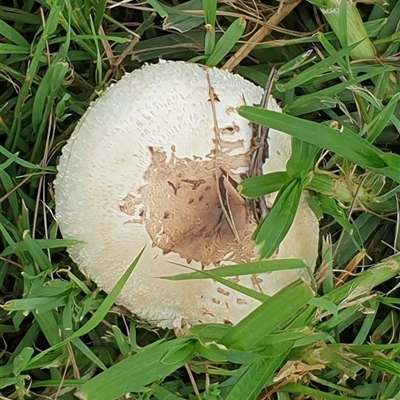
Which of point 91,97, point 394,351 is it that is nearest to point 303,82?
point 91,97

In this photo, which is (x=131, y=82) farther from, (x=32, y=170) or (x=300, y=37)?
(x=300, y=37)

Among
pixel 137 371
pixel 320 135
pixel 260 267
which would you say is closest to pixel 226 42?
pixel 320 135

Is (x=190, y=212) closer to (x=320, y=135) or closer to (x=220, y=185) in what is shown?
(x=220, y=185)

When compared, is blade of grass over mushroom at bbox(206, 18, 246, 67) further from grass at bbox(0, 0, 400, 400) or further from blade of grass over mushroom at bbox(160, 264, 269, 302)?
blade of grass over mushroom at bbox(160, 264, 269, 302)

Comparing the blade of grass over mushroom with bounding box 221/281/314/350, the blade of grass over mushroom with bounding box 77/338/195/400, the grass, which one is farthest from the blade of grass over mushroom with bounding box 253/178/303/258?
the blade of grass over mushroom with bounding box 77/338/195/400

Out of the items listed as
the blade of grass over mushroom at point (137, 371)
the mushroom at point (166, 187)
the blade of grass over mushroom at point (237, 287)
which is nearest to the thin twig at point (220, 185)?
the mushroom at point (166, 187)

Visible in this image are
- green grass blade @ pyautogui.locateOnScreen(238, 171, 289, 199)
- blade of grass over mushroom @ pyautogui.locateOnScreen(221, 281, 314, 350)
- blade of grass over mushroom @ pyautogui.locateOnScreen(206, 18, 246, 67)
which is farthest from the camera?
blade of grass over mushroom @ pyautogui.locateOnScreen(206, 18, 246, 67)
